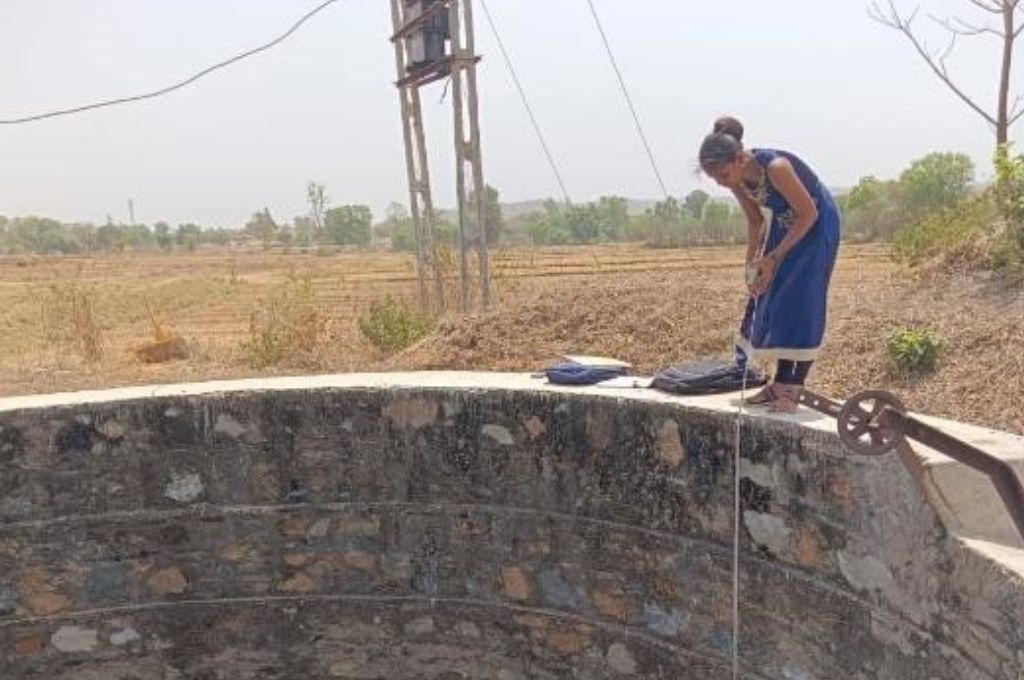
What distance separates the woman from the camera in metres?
3.21

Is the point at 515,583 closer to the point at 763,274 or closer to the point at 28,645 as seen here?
the point at 763,274

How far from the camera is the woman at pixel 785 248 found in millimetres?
3213

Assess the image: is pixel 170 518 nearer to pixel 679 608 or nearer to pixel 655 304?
pixel 679 608

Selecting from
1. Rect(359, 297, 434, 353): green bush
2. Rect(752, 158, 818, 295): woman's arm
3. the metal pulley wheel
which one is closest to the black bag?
Rect(752, 158, 818, 295): woman's arm

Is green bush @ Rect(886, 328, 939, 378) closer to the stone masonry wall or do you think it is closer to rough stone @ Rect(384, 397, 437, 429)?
the stone masonry wall

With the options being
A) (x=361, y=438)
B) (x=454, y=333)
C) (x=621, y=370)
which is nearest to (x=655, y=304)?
(x=454, y=333)

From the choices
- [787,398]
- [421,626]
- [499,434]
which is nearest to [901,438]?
[787,398]

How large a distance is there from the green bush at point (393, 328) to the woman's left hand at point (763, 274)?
461 centimetres

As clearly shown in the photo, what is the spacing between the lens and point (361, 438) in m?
4.13

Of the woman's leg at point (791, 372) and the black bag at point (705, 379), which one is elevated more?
the woman's leg at point (791, 372)

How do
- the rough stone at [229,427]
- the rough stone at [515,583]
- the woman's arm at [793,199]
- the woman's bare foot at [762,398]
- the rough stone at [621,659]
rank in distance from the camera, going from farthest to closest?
the rough stone at [229,427], the rough stone at [515,583], the rough stone at [621,659], the woman's bare foot at [762,398], the woman's arm at [793,199]

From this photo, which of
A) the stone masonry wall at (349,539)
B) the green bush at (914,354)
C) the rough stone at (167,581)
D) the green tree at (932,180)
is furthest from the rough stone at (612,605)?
the green tree at (932,180)

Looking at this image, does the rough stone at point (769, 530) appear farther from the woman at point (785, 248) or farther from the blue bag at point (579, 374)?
the blue bag at point (579, 374)

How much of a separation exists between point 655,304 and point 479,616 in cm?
339
